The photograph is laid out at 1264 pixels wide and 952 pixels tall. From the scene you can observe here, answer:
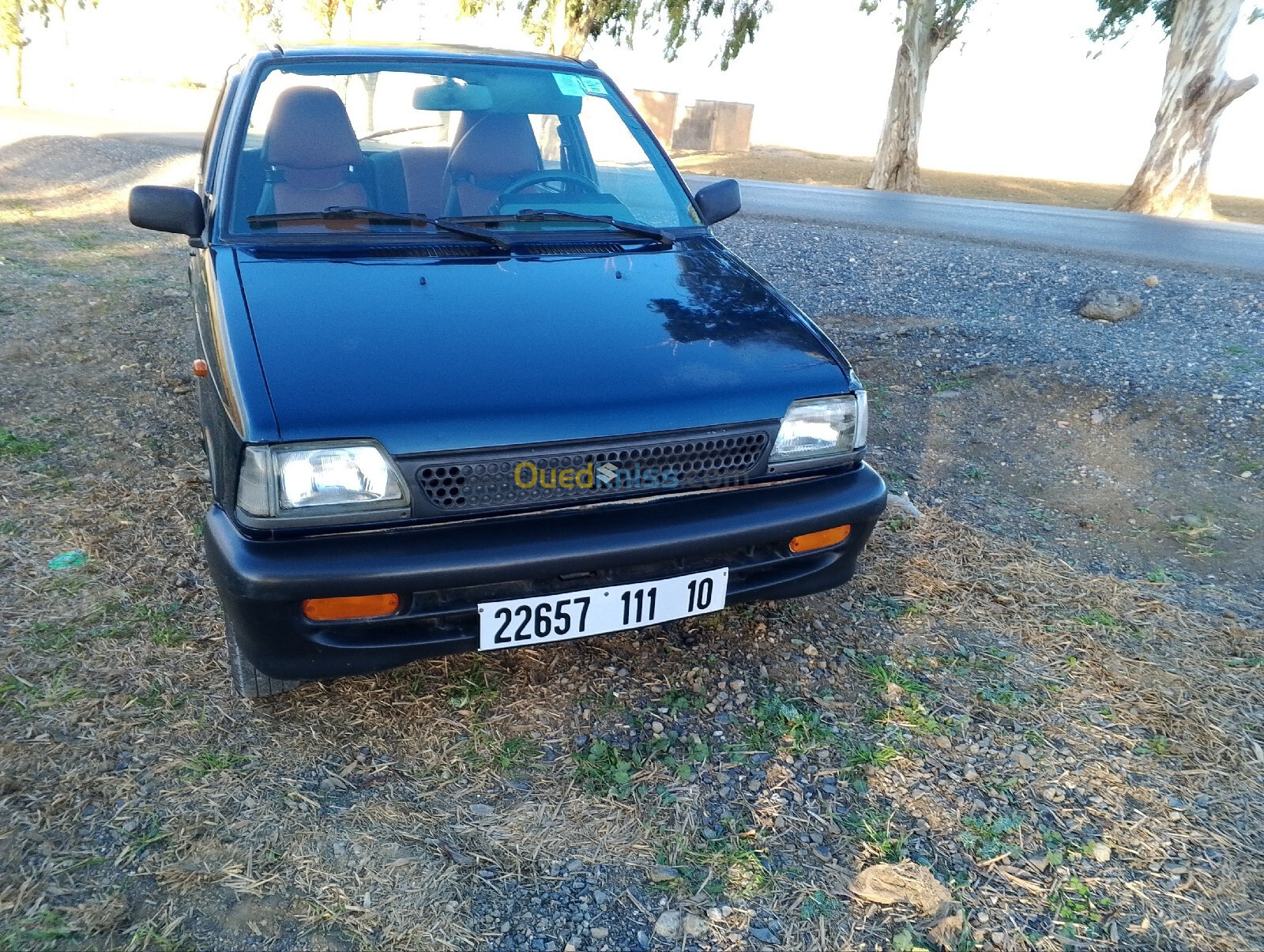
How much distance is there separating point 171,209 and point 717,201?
197cm

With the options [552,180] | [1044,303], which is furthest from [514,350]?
[1044,303]

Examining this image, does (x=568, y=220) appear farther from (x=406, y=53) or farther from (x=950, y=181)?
(x=950, y=181)

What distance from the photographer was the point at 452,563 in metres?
2.15

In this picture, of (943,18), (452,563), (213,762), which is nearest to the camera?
(452,563)

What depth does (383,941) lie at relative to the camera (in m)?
1.95

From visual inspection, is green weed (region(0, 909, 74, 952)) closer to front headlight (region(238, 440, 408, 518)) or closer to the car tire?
the car tire

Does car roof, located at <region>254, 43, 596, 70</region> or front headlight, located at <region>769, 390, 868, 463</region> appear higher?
car roof, located at <region>254, 43, 596, 70</region>

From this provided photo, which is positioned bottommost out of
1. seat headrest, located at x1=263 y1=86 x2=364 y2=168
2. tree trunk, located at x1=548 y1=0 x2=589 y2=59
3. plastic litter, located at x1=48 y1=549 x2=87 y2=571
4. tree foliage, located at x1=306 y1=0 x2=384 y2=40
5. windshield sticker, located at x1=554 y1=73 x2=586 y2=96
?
plastic litter, located at x1=48 y1=549 x2=87 y2=571

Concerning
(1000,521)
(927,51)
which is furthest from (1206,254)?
(927,51)

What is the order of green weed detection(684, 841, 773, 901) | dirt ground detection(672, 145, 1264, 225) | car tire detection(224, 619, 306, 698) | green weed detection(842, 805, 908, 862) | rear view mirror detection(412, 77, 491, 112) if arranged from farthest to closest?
dirt ground detection(672, 145, 1264, 225), rear view mirror detection(412, 77, 491, 112), car tire detection(224, 619, 306, 698), green weed detection(842, 805, 908, 862), green weed detection(684, 841, 773, 901)

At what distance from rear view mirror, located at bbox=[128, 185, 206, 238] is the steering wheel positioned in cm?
105

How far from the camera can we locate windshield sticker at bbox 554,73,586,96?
3764mm

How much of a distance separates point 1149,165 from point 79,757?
66.0 ft

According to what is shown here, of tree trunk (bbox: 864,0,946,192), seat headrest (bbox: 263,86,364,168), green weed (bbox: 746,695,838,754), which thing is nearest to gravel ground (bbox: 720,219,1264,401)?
green weed (bbox: 746,695,838,754)
